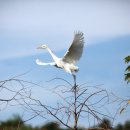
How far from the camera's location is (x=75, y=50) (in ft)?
22.8

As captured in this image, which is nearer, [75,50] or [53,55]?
[75,50]

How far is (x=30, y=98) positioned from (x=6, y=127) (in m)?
0.25

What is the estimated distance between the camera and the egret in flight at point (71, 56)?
6.52 m

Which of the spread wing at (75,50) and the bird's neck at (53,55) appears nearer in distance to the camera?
the spread wing at (75,50)

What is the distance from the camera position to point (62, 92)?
2875 millimetres

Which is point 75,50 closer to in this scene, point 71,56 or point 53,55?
point 71,56

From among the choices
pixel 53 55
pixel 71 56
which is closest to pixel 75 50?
pixel 71 56

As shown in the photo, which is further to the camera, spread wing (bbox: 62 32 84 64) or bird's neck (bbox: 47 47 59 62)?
bird's neck (bbox: 47 47 59 62)

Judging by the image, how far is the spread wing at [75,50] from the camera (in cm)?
656

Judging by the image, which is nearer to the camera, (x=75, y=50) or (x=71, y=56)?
(x=75, y=50)

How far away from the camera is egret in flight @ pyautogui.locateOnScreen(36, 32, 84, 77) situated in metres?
6.52

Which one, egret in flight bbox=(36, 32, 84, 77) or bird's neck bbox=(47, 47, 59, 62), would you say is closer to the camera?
egret in flight bbox=(36, 32, 84, 77)

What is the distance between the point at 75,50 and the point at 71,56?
220mm

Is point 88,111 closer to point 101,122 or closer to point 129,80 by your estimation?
point 101,122
